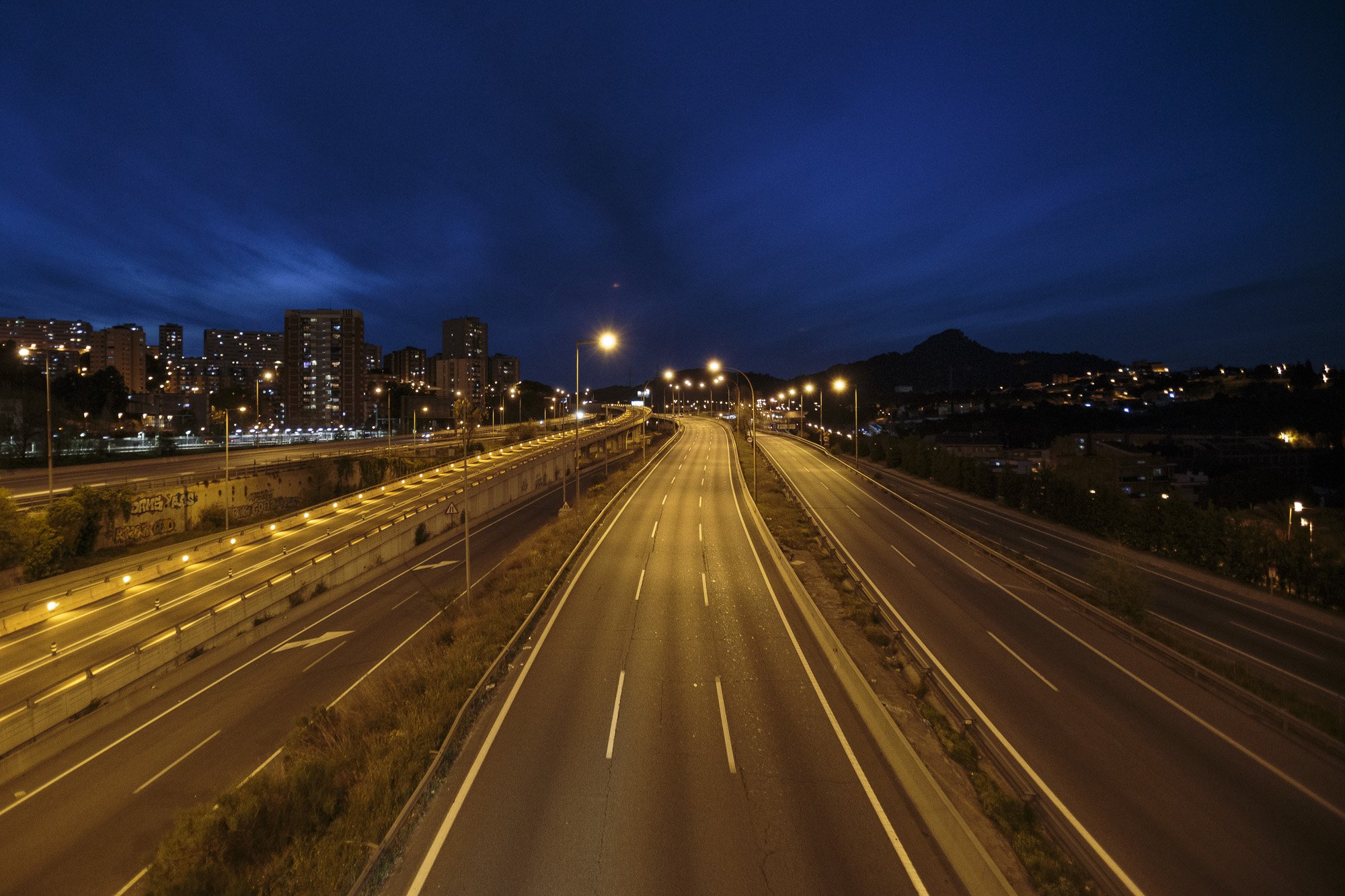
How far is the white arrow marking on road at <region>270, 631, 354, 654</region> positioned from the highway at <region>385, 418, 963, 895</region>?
10958mm

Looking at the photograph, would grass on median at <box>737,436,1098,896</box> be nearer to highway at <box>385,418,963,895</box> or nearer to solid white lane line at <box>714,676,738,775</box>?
highway at <box>385,418,963,895</box>

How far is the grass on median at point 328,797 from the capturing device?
21.7 feet

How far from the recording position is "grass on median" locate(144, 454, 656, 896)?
6.62 m

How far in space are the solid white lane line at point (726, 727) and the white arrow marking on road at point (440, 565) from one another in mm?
22964

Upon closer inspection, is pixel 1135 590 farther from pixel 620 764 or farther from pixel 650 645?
pixel 620 764

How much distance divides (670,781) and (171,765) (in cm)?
1320

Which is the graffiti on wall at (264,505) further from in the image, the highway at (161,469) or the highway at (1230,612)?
the highway at (1230,612)

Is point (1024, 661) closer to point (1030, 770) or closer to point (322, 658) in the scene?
point (1030, 770)

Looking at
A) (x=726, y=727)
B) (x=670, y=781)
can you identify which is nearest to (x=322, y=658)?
(x=726, y=727)

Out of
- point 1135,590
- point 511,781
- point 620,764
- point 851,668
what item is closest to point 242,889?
point 511,781

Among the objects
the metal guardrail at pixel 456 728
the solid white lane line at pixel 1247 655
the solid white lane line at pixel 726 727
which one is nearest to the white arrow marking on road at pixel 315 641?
the metal guardrail at pixel 456 728

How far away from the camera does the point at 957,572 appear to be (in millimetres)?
21453

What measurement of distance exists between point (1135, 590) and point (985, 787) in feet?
38.6

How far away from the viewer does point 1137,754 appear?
944 cm
